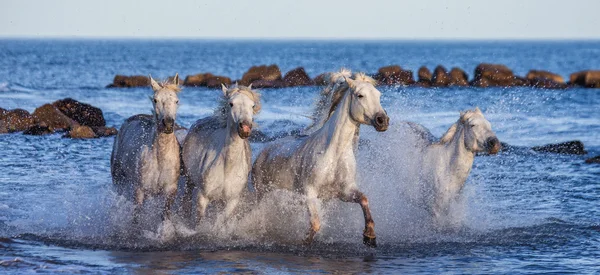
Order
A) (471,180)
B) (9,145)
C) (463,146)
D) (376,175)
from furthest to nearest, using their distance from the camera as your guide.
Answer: (9,145)
(471,180)
(376,175)
(463,146)

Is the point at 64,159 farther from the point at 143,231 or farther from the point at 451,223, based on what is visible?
the point at 451,223

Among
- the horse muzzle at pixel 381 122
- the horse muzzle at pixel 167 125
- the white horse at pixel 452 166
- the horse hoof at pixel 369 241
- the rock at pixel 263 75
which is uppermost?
the horse muzzle at pixel 381 122

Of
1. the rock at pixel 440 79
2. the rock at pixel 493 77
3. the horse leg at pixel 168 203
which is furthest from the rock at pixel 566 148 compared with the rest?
the rock at pixel 493 77

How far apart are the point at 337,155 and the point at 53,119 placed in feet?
52.6

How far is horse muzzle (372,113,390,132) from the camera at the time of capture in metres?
10.3

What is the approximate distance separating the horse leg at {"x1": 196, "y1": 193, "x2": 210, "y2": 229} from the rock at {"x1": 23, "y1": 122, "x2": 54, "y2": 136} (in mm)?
13867

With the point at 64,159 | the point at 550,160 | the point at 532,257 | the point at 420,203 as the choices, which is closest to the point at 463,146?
the point at 420,203

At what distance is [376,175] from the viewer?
13242mm

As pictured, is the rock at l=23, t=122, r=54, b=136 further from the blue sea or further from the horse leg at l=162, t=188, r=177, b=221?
the horse leg at l=162, t=188, r=177, b=221

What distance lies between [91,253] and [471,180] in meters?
7.88

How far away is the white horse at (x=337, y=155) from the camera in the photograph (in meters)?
10.7

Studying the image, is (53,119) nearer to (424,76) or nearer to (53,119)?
(53,119)

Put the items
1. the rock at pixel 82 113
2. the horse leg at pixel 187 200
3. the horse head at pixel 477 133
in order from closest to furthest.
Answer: the horse leg at pixel 187 200, the horse head at pixel 477 133, the rock at pixel 82 113

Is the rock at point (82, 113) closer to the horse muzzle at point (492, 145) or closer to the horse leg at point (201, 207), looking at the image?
the horse leg at point (201, 207)
